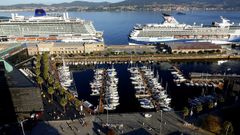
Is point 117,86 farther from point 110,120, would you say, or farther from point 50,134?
point 50,134

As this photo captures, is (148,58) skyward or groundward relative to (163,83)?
skyward

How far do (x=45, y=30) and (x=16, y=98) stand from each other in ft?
157

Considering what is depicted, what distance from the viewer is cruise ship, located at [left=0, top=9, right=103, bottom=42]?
75500mm

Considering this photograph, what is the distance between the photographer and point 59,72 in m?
51.3

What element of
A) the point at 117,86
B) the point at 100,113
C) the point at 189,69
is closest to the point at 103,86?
the point at 117,86

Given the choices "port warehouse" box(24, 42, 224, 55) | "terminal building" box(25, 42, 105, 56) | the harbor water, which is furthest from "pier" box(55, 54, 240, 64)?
"terminal building" box(25, 42, 105, 56)

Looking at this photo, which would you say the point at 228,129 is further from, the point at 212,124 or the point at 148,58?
the point at 148,58

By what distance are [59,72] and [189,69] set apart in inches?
1092

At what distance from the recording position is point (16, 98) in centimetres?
3153

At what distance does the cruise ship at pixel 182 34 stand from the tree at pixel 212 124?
50.2 metres

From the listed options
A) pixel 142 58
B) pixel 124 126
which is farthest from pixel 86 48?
pixel 124 126

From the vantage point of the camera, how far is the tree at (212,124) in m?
28.6

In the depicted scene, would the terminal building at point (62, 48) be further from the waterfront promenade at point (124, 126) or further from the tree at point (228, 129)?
the tree at point (228, 129)

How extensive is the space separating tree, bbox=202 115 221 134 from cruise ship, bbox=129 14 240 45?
50186 millimetres
